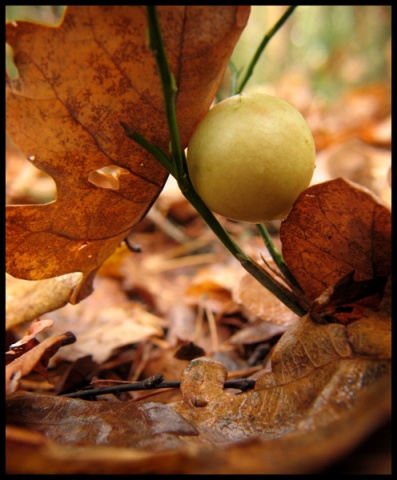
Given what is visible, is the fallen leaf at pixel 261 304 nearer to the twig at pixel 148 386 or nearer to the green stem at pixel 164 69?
the twig at pixel 148 386

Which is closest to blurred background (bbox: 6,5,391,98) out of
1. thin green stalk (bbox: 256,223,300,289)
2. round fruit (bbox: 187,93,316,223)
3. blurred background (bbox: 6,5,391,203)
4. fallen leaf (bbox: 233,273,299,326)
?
blurred background (bbox: 6,5,391,203)

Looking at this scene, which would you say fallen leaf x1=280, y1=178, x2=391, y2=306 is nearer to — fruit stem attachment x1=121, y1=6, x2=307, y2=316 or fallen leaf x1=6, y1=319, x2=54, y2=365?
fruit stem attachment x1=121, y1=6, x2=307, y2=316

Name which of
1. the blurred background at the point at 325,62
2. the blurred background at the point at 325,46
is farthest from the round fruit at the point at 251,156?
the blurred background at the point at 325,46

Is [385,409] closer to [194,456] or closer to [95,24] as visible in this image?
[194,456]

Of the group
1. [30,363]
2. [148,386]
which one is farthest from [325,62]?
[30,363]

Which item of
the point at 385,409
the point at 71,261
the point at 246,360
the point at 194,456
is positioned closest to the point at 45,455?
the point at 194,456

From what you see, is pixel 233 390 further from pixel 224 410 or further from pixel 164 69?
→ pixel 164 69
